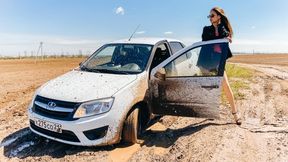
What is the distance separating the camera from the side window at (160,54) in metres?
5.75

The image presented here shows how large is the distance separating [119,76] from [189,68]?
1.24 meters

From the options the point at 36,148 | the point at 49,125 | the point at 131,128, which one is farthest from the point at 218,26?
the point at 36,148

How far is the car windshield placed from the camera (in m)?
5.34

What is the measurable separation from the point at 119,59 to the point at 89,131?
191cm

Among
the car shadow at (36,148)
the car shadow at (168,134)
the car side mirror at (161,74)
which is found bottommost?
the car shadow at (36,148)

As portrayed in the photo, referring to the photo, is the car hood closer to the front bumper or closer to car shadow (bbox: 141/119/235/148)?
the front bumper

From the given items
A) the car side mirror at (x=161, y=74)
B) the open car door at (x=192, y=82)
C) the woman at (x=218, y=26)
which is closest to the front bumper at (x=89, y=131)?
the open car door at (x=192, y=82)

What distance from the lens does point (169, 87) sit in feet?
16.6

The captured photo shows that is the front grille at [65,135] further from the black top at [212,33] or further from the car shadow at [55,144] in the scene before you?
the black top at [212,33]

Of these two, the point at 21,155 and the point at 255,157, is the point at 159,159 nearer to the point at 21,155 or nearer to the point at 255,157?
the point at 255,157

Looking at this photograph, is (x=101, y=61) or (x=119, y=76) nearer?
(x=119, y=76)

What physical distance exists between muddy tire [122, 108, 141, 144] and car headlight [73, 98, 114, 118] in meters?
0.47

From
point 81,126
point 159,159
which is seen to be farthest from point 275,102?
point 81,126

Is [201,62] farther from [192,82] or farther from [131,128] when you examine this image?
[131,128]
